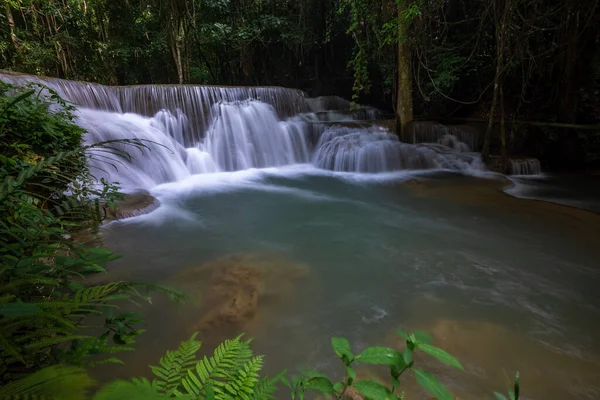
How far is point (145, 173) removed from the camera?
702cm

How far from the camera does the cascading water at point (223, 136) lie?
23.4 ft

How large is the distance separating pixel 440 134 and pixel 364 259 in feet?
22.6

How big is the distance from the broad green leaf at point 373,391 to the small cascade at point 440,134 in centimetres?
909

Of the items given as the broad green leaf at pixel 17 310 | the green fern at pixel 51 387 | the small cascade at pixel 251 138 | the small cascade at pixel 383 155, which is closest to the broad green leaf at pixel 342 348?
the green fern at pixel 51 387

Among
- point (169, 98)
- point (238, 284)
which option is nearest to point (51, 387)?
point (238, 284)

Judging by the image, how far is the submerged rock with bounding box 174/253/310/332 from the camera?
2.61 meters

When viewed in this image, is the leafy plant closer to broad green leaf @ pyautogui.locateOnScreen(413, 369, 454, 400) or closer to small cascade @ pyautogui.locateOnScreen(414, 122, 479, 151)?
broad green leaf @ pyautogui.locateOnScreen(413, 369, 454, 400)

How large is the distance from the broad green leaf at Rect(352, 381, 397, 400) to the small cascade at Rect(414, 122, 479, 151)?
9090mm

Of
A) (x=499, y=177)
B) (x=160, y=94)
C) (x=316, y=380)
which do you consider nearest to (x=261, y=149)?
(x=160, y=94)

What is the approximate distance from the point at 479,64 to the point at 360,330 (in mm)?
9851

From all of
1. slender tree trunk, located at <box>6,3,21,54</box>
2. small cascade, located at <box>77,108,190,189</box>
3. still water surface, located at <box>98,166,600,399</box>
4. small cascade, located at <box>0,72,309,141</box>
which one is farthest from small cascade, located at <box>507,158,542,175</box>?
slender tree trunk, located at <box>6,3,21,54</box>

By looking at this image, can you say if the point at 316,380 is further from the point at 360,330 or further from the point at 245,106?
the point at 245,106

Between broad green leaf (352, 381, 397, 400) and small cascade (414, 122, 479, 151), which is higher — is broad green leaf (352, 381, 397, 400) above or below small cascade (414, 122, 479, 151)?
below

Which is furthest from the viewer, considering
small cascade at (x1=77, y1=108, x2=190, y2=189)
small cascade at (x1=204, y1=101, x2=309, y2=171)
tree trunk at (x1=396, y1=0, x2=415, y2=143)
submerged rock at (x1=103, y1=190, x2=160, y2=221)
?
small cascade at (x1=204, y1=101, x2=309, y2=171)
